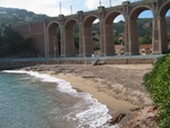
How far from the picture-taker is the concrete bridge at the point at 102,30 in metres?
52.6

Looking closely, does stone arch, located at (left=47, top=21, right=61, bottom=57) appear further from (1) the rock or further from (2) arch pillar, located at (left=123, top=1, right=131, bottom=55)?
(1) the rock

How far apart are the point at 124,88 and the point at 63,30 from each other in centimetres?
4909

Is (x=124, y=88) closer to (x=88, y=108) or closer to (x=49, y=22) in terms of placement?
(x=88, y=108)

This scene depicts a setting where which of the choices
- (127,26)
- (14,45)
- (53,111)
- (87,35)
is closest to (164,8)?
(127,26)

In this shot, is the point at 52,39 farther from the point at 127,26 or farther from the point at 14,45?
the point at 127,26

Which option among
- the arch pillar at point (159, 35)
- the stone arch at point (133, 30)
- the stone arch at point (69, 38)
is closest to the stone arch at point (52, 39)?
the stone arch at point (69, 38)

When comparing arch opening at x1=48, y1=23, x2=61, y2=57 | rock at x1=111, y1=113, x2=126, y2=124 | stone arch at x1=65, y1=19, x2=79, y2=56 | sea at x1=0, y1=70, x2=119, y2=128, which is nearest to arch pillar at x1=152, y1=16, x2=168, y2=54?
stone arch at x1=65, y1=19, x2=79, y2=56

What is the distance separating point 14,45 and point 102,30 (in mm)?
36816

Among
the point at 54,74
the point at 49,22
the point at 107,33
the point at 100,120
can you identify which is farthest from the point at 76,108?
the point at 49,22

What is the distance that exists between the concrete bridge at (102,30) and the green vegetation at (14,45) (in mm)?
2562

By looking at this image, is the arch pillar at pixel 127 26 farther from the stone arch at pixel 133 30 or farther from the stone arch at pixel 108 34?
the stone arch at pixel 108 34

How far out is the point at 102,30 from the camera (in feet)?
204

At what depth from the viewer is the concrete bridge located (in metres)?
52.6

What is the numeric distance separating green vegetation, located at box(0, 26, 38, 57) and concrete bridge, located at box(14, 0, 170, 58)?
2562 mm
